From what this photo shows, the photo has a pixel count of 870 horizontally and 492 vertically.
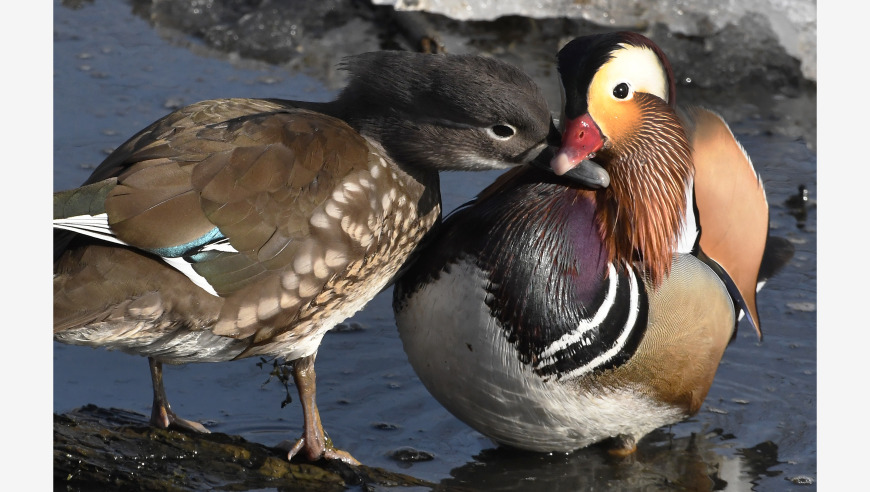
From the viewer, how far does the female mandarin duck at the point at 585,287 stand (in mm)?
3338

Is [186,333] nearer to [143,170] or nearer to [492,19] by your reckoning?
[143,170]

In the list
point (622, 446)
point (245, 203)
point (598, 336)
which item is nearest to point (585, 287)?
point (598, 336)

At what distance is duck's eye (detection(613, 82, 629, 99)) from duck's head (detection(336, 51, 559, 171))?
21cm

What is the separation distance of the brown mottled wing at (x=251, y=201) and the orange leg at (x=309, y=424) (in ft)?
1.05

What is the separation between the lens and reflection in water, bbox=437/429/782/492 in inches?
145

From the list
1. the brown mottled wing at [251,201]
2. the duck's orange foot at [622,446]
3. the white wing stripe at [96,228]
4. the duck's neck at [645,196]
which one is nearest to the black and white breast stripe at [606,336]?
the duck's neck at [645,196]

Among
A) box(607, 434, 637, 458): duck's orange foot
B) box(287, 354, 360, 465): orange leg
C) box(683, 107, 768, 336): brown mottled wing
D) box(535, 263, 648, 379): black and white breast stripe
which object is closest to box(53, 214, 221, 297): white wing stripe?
box(287, 354, 360, 465): orange leg

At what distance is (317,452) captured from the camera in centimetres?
351

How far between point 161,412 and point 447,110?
135 centimetres

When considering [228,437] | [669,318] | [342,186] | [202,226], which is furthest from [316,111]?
[669,318]

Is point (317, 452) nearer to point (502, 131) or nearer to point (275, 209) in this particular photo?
point (275, 209)

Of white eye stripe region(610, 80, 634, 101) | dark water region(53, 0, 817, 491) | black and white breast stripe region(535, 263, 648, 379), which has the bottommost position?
dark water region(53, 0, 817, 491)

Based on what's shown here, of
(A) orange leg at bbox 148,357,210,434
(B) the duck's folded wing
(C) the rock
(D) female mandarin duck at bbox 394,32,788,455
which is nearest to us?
(B) the duck's folded wing

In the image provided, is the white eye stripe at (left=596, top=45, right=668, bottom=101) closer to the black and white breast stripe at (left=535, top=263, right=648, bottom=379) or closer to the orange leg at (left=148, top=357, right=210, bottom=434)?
the black and white breast stripe at (left=535, top=263, right=648, bottom=379)
